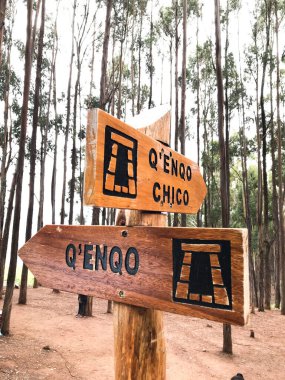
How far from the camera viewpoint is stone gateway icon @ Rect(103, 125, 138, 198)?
996 millimetres

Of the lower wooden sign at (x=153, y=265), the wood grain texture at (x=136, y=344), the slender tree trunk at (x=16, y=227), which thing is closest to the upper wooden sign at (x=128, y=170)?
the lower wooden sign at (x=153, y=265)

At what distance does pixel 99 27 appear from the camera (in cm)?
1656

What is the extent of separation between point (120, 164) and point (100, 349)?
257 inches

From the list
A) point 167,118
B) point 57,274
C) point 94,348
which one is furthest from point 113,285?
point 94,348

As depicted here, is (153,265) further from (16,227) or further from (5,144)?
(5,144)

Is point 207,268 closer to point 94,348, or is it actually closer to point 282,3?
point 94,348

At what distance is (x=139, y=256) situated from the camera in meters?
1.02

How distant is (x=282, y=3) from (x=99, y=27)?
29.4ft

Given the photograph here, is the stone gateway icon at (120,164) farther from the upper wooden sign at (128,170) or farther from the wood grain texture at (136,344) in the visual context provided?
the wood grain texture at (136,344)

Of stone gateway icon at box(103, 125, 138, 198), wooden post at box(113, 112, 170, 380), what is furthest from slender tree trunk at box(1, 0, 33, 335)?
stone gateway icon at box(103, 125, 138, 198)

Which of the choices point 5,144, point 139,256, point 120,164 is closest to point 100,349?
point 139,256

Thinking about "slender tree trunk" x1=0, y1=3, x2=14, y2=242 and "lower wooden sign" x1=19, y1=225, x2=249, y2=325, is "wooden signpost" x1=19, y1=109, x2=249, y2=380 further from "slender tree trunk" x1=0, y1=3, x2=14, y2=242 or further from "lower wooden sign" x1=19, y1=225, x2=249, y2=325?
"slender tree trunk" x1=0, y1=3, x2=14, y2=242

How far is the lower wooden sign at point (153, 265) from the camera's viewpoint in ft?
2.76

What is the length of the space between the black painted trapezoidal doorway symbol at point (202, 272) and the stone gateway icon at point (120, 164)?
0.81 feet
